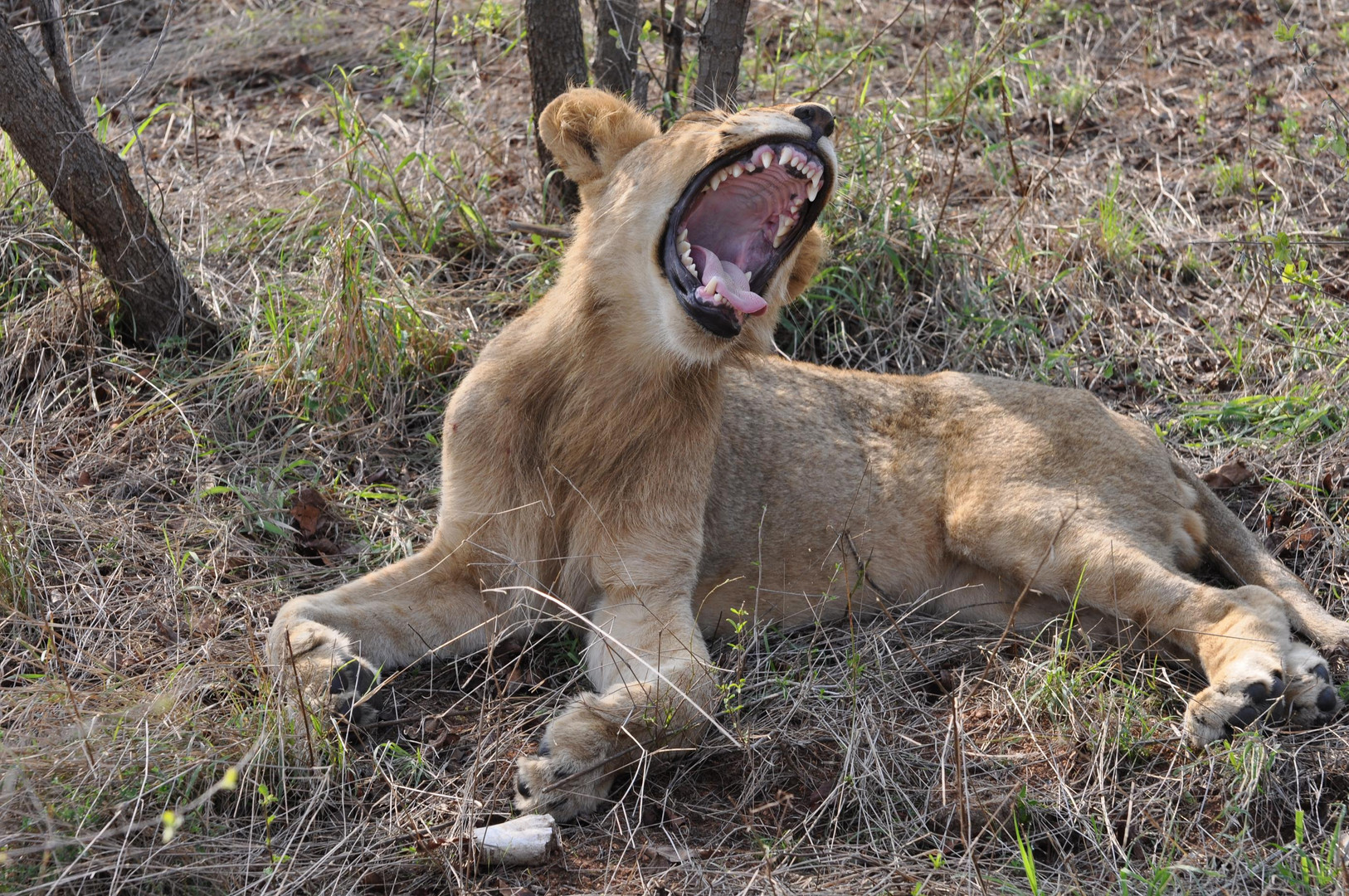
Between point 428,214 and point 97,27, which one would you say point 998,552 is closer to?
point 428,214

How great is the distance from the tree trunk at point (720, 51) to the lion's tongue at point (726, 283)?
2.06m

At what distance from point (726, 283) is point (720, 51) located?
2.53 m

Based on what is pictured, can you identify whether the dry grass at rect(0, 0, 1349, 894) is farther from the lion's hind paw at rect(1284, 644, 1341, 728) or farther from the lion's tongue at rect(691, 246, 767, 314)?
the lion's tongue at rect(691, 246, 767, 314)

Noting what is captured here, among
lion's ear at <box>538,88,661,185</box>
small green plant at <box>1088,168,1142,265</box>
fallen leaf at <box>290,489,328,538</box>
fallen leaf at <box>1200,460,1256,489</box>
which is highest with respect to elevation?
lion's ear at <box>538,88,661,185</box>

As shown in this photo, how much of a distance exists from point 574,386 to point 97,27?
268 inches

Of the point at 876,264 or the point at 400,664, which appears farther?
the point at 876,264

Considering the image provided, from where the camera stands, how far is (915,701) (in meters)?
4.10

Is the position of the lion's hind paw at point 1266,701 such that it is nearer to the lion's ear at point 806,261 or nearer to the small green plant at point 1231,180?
the lion's ear at point 806,261

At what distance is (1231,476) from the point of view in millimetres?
5285

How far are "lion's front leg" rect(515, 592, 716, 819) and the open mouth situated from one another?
1004mm

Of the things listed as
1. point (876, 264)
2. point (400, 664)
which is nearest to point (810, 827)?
point (400, 664)

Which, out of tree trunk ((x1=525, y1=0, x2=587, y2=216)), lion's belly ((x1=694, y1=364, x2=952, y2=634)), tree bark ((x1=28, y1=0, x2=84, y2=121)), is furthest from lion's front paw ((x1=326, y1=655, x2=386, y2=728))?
tree trunk ((x1=525, y1=0, x2=587, y2=216))

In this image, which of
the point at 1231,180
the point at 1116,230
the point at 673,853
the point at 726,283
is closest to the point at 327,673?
the point at 673,853

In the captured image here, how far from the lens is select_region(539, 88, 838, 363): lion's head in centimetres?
397
